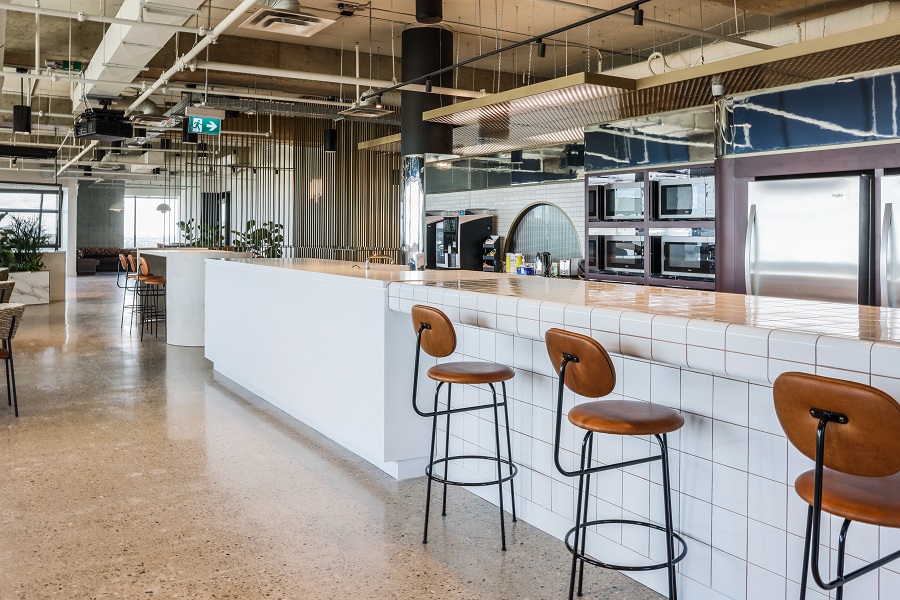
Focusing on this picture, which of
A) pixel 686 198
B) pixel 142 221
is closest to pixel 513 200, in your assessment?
pixel 686 198

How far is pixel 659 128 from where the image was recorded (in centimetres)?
683

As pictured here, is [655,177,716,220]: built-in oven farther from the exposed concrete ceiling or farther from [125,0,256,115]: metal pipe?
[125,0,256,115]: metal pipe

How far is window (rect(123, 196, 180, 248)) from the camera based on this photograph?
29.3 m

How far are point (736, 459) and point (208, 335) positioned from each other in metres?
6.46

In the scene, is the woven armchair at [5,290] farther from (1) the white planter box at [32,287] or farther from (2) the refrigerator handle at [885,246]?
(1) the white planter box at [32,287]

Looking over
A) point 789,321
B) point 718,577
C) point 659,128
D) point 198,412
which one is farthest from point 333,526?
point 659,128

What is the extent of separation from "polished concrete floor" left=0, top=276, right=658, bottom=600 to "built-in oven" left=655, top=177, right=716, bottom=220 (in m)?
3.56

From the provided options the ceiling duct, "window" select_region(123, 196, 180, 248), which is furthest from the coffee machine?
"window" select_region(123, 196, 180, 248)

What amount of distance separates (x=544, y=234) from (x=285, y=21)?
5.89 meters

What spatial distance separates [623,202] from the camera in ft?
24.1

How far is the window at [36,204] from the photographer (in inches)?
990

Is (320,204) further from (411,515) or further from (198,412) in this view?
(411,515)

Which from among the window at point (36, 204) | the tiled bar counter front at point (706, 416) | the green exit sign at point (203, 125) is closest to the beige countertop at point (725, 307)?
the tiled bar counter front at point (706, 416)

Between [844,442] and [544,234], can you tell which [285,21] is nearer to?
[844,442]
